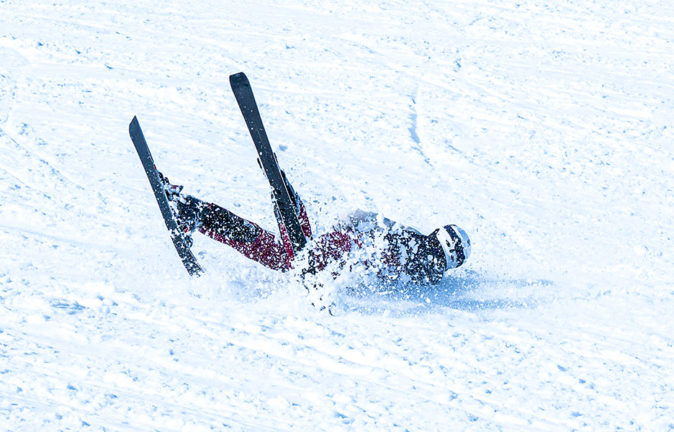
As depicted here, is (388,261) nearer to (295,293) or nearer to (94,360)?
(295,293)

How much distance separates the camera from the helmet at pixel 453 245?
13.8ft

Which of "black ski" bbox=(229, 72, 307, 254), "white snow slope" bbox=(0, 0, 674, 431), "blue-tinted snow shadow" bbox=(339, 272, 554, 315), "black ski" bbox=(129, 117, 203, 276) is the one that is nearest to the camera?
"white snow slope" bbox=(0, 0, 674, 431)

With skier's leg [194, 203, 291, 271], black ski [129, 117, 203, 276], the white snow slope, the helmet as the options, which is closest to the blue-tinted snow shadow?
the white snow slope

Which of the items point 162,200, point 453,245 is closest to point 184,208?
point 162,200

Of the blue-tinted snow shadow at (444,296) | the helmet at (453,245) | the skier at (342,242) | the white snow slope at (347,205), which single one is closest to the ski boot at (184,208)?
the skier at (342,242)

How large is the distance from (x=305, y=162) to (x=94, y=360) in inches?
117

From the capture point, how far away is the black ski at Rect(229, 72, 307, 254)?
3.77m

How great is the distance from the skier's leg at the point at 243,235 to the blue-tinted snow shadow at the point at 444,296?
0.38 meters

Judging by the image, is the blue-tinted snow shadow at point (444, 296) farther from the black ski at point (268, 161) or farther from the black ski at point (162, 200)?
the black ski at point (162, 200)

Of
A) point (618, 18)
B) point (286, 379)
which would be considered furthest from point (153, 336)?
point (618, 18)

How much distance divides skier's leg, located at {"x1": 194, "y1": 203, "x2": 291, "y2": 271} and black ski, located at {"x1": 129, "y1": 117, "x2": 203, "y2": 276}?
0.13m

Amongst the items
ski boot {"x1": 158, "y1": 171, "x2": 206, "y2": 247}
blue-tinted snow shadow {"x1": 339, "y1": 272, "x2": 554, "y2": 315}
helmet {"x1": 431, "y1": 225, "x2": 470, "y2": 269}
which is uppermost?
helmet {"x1": 431, "y1": 225, "x2": 470, "y2": 269}

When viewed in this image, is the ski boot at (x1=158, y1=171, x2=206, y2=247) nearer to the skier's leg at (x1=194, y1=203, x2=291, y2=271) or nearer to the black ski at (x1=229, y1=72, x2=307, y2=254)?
the skier's leg at (x1=194, y1=203, x2=291, y2=271)

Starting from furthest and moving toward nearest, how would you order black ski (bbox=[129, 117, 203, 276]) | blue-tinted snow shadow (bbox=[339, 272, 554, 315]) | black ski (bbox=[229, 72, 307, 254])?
blue-tinted snow shadow (bbox=[339, 272, 554, 315])
black ski (bbox=[129, 117, 203, 276])
black ski (bbox=[229, 72, 307, 254])
